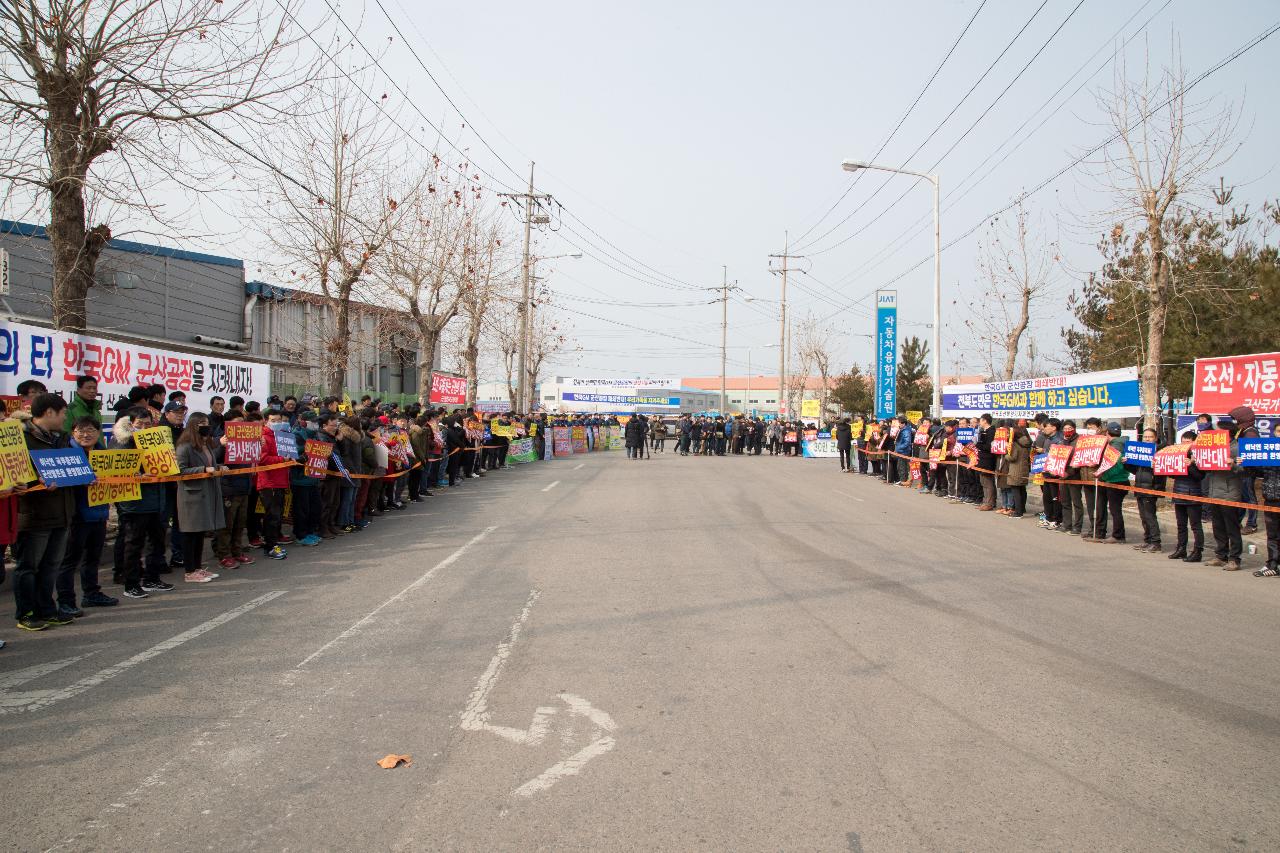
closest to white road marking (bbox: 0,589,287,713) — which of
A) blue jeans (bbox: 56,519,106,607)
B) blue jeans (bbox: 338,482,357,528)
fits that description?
blue jeans (bbox: 56,519,106,607)

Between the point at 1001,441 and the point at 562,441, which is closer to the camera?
the point at 1001,441

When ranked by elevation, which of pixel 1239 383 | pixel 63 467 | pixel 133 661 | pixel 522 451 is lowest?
Result: pixel 133 661

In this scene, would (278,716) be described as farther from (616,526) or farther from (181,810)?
(616,526)

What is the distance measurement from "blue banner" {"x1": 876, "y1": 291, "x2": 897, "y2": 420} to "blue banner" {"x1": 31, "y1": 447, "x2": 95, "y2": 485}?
95.1 feet

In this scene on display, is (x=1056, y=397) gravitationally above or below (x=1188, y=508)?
above

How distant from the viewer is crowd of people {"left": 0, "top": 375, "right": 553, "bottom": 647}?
6.82 m

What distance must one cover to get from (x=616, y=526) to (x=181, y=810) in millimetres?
9398

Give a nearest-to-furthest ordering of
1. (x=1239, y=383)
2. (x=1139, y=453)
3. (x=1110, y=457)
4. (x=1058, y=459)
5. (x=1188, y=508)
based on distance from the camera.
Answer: (x=1188, y=508), (x=1139, y=453), (x=1110, y=457), (x=1058, y=459), (x=1239, y=383)

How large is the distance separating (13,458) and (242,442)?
3300 mm

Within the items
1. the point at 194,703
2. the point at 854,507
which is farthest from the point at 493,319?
the point at 194,703

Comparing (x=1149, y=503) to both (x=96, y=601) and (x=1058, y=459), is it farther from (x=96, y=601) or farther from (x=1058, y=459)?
(x=96, y=601)

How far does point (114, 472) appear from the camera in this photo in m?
7.80

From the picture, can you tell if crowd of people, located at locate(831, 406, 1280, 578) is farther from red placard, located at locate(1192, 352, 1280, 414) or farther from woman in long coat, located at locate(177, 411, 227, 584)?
woman in long coat, located at locate(177, 411, 227, 584)

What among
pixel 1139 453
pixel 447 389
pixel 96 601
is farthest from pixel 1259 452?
pixel 447 389
